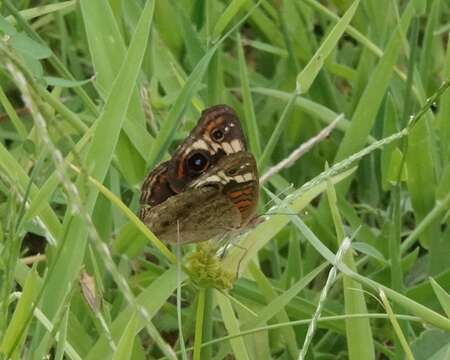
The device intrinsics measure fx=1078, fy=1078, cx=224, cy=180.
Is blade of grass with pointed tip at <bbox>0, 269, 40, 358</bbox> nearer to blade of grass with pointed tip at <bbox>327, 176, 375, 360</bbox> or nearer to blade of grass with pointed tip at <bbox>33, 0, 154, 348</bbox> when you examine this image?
blade of grass with pointed tip at <bbox>33, 0, 154, 348</bbox>

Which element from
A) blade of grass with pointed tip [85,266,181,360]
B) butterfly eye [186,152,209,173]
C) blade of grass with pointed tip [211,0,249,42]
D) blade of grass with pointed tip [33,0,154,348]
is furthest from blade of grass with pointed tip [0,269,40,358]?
blade of grass with pointed tip [211,0,249,42]

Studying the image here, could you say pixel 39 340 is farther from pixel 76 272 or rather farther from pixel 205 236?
pixel 205 236

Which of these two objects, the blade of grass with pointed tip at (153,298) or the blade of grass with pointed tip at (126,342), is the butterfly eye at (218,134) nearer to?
the blade of grass with pointed tip at (153,298)

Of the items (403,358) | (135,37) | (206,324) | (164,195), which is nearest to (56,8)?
(135,37)

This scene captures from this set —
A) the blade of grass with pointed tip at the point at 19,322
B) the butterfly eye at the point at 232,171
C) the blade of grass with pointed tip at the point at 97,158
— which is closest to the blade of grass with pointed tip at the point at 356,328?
the butterfly eye at the point at 232,171

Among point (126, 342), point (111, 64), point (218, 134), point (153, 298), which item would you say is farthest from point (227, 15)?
point (126, 342)

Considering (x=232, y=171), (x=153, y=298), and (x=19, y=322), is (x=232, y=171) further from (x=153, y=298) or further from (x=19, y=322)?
(x=19, y=322)
